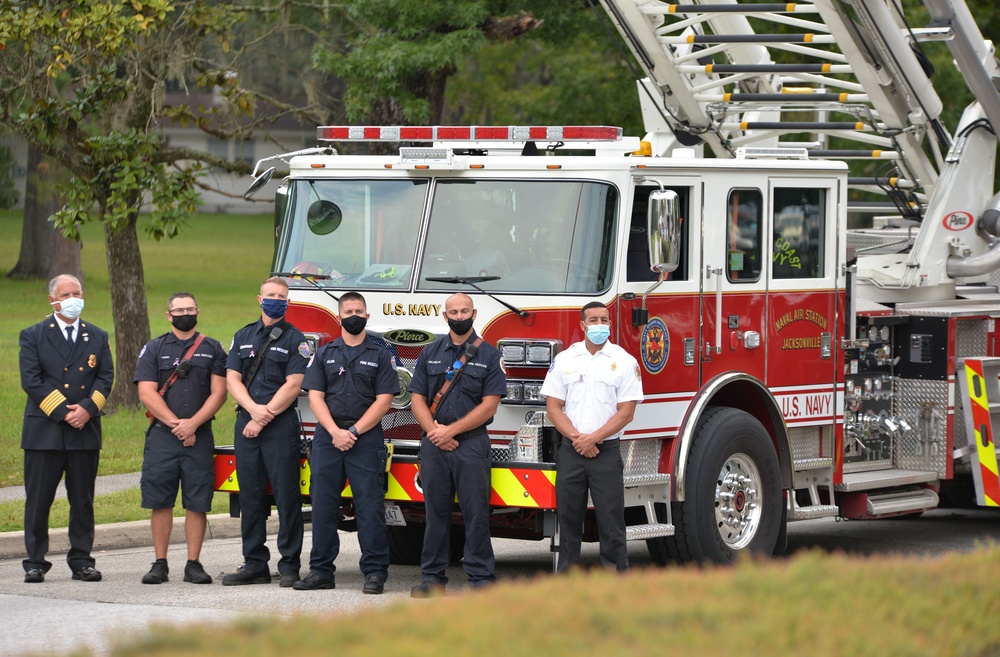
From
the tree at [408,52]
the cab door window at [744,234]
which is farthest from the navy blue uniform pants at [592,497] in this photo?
the tree at [408,52]

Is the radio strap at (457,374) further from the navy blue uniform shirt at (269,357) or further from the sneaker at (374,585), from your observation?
the sneaker at (374,585)

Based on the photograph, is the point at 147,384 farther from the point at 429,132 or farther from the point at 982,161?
the point at 982,161

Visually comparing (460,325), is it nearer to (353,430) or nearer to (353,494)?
(353,430)

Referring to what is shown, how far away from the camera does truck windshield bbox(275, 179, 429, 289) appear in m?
9.23

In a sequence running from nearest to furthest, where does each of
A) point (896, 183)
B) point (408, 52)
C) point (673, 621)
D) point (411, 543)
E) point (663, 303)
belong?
point (673, 621)
point (663, 303)
point (411, 543)
point (896, 183)
point (408, 52)

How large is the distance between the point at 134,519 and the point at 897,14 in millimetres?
6774

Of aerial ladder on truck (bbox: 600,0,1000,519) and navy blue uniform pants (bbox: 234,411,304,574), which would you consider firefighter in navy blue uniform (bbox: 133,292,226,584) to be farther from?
aerial ladder on truck (bbox: 600,0,1000,519)

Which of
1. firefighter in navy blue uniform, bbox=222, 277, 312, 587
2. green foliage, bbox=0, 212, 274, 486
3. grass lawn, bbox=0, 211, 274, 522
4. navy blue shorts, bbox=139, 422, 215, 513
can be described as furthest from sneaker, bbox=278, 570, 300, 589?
green foliage, bbox=0, 212, 274, 486

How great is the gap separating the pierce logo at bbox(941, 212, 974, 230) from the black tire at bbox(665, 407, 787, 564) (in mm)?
2749

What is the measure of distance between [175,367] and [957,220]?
577 centimetres

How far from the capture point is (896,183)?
1205 centimetres

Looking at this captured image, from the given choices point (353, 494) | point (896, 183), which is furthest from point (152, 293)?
point (353, 494)

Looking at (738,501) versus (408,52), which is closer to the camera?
(738,501)

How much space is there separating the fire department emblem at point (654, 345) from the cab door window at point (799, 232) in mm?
1076
